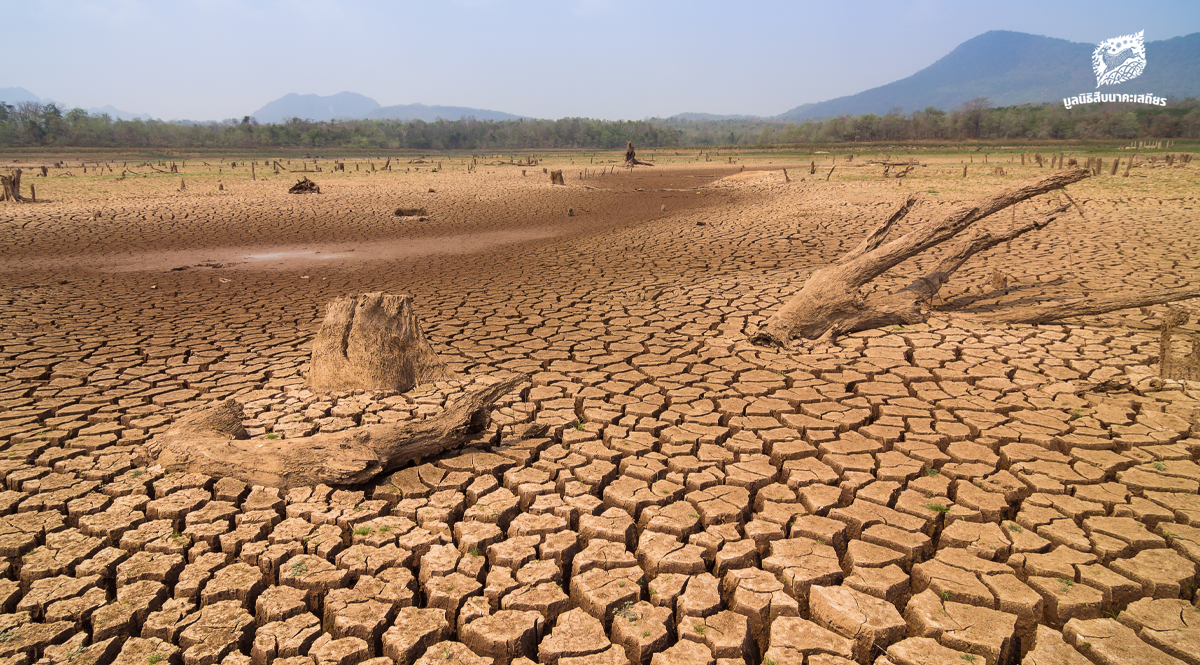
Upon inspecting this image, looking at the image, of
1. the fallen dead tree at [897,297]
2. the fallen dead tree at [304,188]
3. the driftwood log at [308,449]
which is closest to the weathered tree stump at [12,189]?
the fallen dead tree at [304,188]

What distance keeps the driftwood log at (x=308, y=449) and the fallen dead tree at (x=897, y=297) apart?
2840 millimetres

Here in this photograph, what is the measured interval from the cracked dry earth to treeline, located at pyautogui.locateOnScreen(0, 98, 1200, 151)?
60.2 meters

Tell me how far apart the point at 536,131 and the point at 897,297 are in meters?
75.9

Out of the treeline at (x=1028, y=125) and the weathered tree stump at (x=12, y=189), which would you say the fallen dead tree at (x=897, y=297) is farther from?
the treeline at (x=1028, y=125)

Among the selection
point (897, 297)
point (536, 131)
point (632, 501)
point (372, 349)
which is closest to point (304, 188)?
point (372, 349)

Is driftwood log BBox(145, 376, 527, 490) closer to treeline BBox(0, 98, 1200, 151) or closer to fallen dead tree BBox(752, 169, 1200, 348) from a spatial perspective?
fallen dead tree BBox(752, 169, 1200, 348)

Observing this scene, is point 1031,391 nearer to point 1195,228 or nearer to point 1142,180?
point 1195,228

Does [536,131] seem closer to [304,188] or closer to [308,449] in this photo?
[304,188]

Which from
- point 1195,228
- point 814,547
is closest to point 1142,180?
point 1195,228

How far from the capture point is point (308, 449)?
319 cm

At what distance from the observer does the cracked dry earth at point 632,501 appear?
2.18 m

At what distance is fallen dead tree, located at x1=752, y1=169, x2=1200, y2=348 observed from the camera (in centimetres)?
508

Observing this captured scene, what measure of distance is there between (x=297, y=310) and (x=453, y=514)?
470 centimetres

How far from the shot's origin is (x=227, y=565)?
2.53 m
